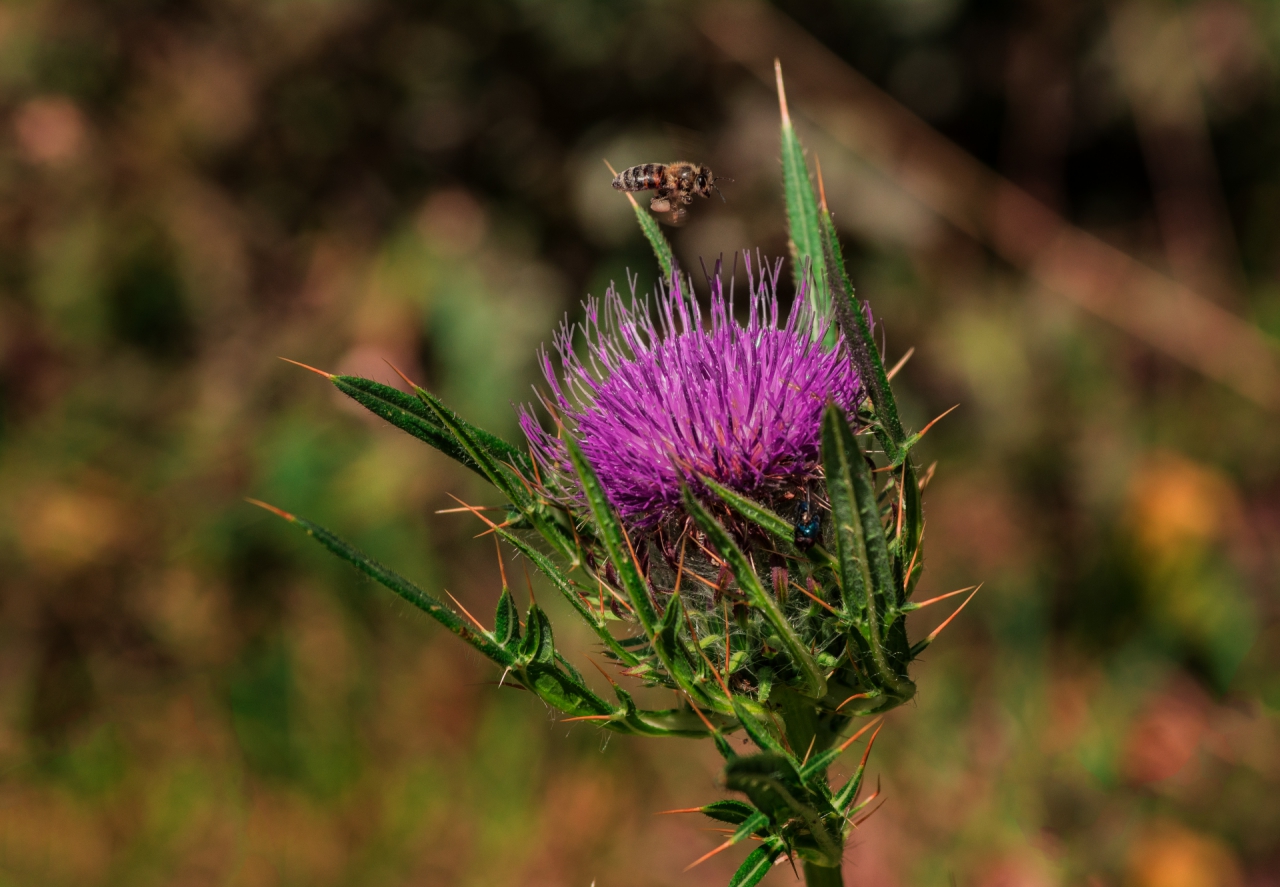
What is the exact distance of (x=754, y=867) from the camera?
1.58 meters

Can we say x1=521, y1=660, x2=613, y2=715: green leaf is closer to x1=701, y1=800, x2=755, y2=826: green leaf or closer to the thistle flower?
the thistle flower

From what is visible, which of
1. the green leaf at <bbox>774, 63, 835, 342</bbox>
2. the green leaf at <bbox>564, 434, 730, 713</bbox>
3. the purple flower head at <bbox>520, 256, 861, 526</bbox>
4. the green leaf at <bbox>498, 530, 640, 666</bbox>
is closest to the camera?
the green leaf at <bbox>564, 434, 730, 713</bbox>

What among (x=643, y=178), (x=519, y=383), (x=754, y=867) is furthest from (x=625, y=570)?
(x=519, y=383)

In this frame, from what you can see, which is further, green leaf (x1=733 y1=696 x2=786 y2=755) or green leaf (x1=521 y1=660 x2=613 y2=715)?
green leaf (x1=521 y1=660 x2=613 y2=715)

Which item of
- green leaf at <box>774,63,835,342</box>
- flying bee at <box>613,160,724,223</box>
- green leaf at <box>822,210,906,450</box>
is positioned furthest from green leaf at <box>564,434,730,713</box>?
flying bee at <box>613,160,724,223</box>

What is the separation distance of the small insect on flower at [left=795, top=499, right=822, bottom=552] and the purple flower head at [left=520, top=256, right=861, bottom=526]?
0.24ft

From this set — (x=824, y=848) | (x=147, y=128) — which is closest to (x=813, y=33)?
(x=147, y=128)

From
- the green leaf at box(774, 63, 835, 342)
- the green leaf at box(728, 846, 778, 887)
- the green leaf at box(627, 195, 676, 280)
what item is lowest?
the green leaf at box(728, 846, 778, 887)

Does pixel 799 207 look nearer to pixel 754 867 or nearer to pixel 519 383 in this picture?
pixel 754 867

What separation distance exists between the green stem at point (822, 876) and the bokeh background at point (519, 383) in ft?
7.13

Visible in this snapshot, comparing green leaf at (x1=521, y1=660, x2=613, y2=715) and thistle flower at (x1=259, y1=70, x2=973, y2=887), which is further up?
thistle flower at (x1=259, y1=70, x2=973, y2=887)

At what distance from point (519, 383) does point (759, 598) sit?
3337 mm

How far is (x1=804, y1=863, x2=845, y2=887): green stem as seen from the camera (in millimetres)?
1902

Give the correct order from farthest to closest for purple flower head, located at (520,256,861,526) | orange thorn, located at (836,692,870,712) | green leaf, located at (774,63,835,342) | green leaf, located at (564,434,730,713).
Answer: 1. green leaf, located at (774,63,835,342)
2. purple flower head, located at (520,256,861,526)
3. orange thorn, located at (836,692,870,712)
4. green leaf, located at (564,434,730,713)
